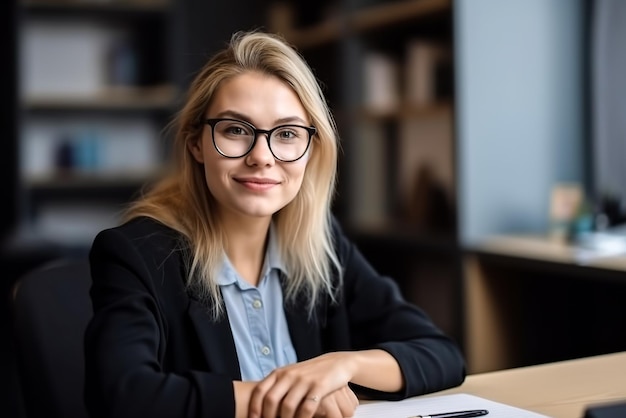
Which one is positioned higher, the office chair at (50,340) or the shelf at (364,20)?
the shelf at (364,20)

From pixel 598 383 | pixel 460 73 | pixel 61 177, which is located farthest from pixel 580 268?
pixel 61 177

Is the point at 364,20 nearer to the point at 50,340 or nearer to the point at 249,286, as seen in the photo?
the point at 249,286

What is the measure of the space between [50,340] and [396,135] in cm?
263

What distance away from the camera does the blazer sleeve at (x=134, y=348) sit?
105 centimetres

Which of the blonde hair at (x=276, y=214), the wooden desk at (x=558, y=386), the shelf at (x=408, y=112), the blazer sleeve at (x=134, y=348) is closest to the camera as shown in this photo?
the blazer sleeve at (x=134, y=348)

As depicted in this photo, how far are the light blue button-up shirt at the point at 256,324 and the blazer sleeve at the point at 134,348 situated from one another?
0.12 metres

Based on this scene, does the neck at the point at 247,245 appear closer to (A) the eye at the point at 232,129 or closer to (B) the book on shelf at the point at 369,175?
(A) the eye at the point at 232,129

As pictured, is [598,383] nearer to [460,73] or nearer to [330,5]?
[460,73]

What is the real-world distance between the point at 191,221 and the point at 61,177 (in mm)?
3174

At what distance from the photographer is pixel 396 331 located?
144 cm

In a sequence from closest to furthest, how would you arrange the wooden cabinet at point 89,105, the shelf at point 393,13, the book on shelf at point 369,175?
the shelf at point 393,13, the book on shelf at point 369,175, the wooden cabinet at point 89,105

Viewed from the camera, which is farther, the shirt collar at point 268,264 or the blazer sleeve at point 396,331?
the shirt collar at point 268,264

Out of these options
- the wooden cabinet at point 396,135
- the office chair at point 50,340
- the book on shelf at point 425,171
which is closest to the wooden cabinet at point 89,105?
the wooden cabinet at point 396,135

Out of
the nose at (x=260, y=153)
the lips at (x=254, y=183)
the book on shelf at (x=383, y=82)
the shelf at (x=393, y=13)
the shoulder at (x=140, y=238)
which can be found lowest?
the shoulder at (x=140, y=238)
